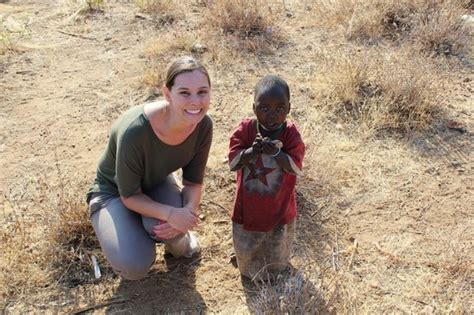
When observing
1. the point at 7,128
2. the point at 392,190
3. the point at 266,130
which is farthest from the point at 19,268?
the point at 392,190

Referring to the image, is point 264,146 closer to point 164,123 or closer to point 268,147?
point 268,147

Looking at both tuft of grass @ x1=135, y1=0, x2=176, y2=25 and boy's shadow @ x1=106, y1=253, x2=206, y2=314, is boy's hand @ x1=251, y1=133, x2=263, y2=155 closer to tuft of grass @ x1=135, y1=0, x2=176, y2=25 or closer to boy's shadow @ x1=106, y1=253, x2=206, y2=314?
boy's shadow @ x1=106, y1=253, x2=206, y2=314

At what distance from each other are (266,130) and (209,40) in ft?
9.79

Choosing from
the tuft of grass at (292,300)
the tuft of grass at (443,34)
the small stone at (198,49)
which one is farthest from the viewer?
the small stone at (198,49)

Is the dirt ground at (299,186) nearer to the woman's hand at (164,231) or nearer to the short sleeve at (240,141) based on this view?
the woman's hand at (164,231)

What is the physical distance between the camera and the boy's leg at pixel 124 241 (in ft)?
8.11

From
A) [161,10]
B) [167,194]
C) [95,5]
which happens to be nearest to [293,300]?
[167,194]

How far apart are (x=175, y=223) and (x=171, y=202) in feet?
0.75

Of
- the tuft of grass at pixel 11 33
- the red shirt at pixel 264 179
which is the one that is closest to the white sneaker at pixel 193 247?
the red shirt at pixel 264 179

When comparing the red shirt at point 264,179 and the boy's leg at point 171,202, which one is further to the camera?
the boy's leg at point 171,202

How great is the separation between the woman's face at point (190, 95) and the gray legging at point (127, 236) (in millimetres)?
562

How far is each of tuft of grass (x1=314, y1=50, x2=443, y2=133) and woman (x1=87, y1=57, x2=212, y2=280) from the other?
71.9 inches

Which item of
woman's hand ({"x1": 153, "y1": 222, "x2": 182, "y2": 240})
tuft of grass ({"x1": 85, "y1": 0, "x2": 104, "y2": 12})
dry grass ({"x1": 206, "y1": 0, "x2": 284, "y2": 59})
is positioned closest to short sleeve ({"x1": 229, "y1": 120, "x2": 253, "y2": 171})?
woman's hand ({"x1": 153, "y1": 222, "x2": 182, "y2": 240})

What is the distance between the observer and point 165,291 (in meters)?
2.67
